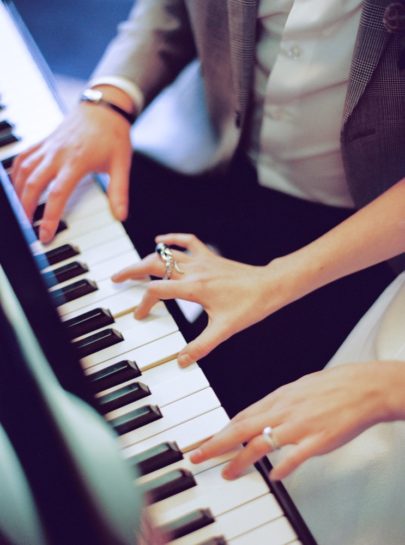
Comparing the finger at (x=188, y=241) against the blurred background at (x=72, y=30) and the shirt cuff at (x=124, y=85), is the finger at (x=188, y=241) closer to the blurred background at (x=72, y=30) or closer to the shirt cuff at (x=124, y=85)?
the shirt cuff at (x=124, y=85)

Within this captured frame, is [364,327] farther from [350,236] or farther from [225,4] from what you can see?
[225,4]

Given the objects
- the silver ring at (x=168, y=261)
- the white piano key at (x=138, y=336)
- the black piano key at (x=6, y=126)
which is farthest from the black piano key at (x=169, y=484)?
the black piano key at (x=6, y=126)

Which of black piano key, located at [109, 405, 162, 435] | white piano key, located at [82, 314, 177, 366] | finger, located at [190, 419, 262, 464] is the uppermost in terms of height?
white piano key, located at [82, 314, 177, 366]

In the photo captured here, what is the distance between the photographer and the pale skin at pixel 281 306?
834 millimetres

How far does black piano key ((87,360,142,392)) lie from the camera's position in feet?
3.03

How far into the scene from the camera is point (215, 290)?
1028mm

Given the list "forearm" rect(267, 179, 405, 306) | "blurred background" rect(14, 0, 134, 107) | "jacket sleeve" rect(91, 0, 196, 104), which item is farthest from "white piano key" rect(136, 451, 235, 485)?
Answer: "blurred background" rect(14, 0, 134, 107)

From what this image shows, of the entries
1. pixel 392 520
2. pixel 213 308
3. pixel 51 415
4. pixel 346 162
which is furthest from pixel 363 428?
pixel 346 162

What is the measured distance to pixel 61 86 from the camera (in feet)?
8.14

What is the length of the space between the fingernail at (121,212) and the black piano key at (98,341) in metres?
0.28

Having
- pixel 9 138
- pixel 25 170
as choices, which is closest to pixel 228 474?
pixel 25 170

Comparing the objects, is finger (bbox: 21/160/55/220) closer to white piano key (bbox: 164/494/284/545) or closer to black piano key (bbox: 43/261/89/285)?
black piano key (bbox: 43/261/89/285)

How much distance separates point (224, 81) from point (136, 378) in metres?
0.71

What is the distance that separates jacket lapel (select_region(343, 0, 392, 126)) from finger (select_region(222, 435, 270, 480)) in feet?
2.06
